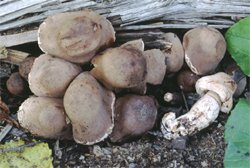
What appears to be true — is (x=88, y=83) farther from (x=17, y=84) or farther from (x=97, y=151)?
(x=17, y=84)

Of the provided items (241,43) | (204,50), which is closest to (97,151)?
(204,50)

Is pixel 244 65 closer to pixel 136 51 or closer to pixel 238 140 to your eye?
pixel 238 140

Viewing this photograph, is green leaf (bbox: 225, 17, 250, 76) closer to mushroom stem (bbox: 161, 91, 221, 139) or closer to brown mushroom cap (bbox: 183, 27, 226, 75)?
brown mushroom cap (bbox: 183, 27, 226, 75)

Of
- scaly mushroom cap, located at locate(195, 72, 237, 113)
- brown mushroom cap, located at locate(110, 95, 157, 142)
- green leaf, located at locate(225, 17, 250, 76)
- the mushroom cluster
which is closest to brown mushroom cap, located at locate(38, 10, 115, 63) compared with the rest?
the mushroom cluster

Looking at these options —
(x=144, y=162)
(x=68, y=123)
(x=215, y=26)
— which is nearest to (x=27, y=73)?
(x=68, y=123)

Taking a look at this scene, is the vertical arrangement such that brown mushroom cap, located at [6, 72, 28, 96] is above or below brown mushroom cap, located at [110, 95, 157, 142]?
above

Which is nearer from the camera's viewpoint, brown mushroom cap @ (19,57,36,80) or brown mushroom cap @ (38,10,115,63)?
brown mushroom cap @ (38,10,115,63)

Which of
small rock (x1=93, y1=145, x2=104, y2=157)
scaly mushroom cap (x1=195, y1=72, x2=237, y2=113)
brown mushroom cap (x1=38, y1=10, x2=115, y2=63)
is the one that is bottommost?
small rock (x1=93, y1=145, x2=104, y2=157)
